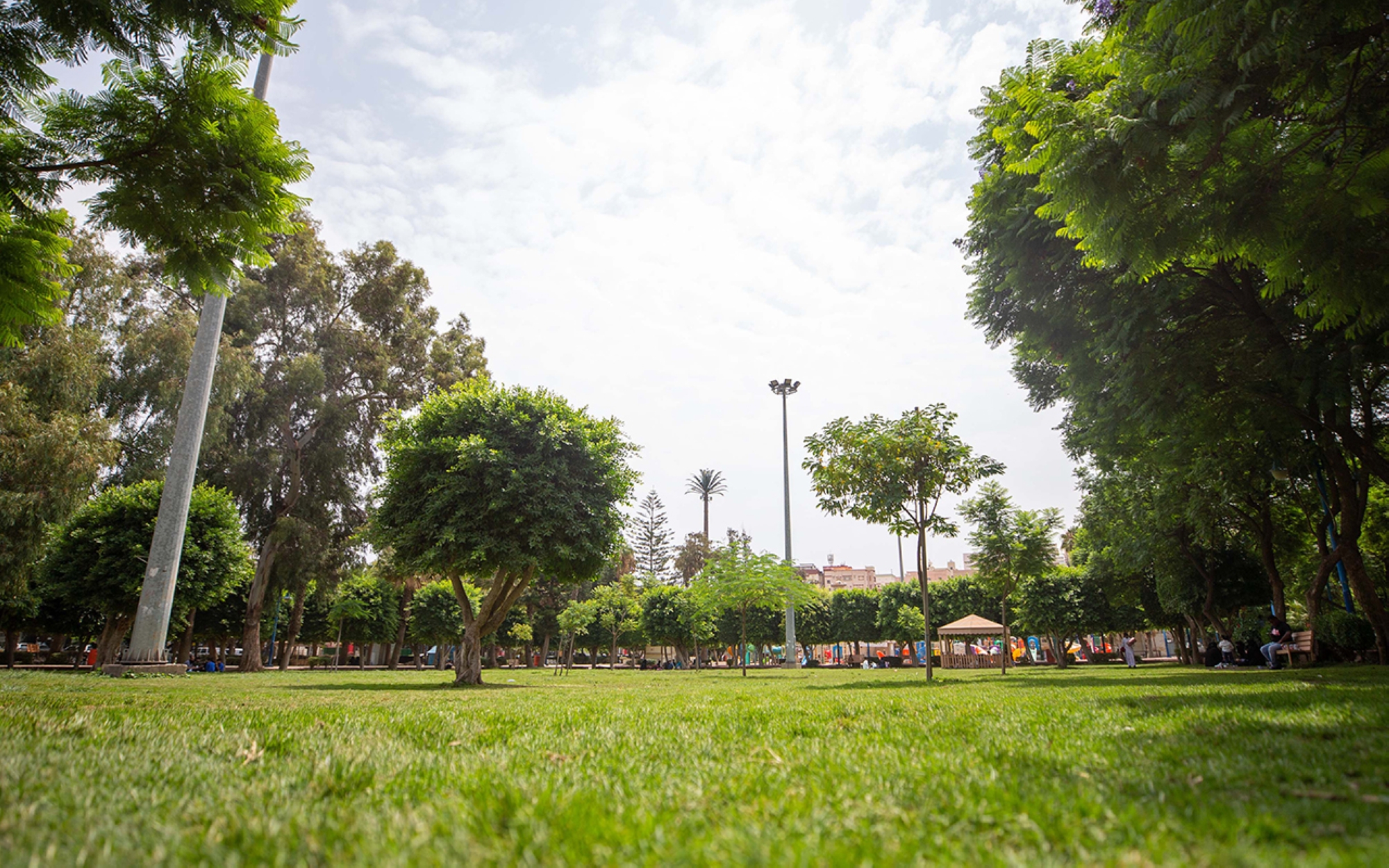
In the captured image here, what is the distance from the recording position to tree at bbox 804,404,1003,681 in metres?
16.9

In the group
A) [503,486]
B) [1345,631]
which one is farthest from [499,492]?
[1345,631]

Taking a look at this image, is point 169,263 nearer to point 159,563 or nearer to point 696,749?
point 696,749

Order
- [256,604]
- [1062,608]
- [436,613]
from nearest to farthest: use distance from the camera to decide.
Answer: [256,604], [1062,608], [436,613]

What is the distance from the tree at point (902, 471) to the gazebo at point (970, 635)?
12308 mm

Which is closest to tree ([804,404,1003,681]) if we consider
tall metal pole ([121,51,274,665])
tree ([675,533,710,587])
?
tall metal pole ([121,51,274,665])

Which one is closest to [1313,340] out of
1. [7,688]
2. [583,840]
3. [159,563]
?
[583,840]

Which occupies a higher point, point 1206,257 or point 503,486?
point 1206,257

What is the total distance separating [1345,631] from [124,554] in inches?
1421

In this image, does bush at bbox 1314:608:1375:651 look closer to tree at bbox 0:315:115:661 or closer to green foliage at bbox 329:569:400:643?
tree at bbox 0:315:115:661

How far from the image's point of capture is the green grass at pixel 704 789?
2.10 m

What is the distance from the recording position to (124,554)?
22.5 meters

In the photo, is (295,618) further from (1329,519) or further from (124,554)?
(1329,519)

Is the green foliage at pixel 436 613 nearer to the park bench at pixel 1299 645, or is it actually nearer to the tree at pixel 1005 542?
the tree at pixel 1005 542

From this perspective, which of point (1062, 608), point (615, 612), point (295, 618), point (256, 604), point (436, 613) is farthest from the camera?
point (615, 612)
